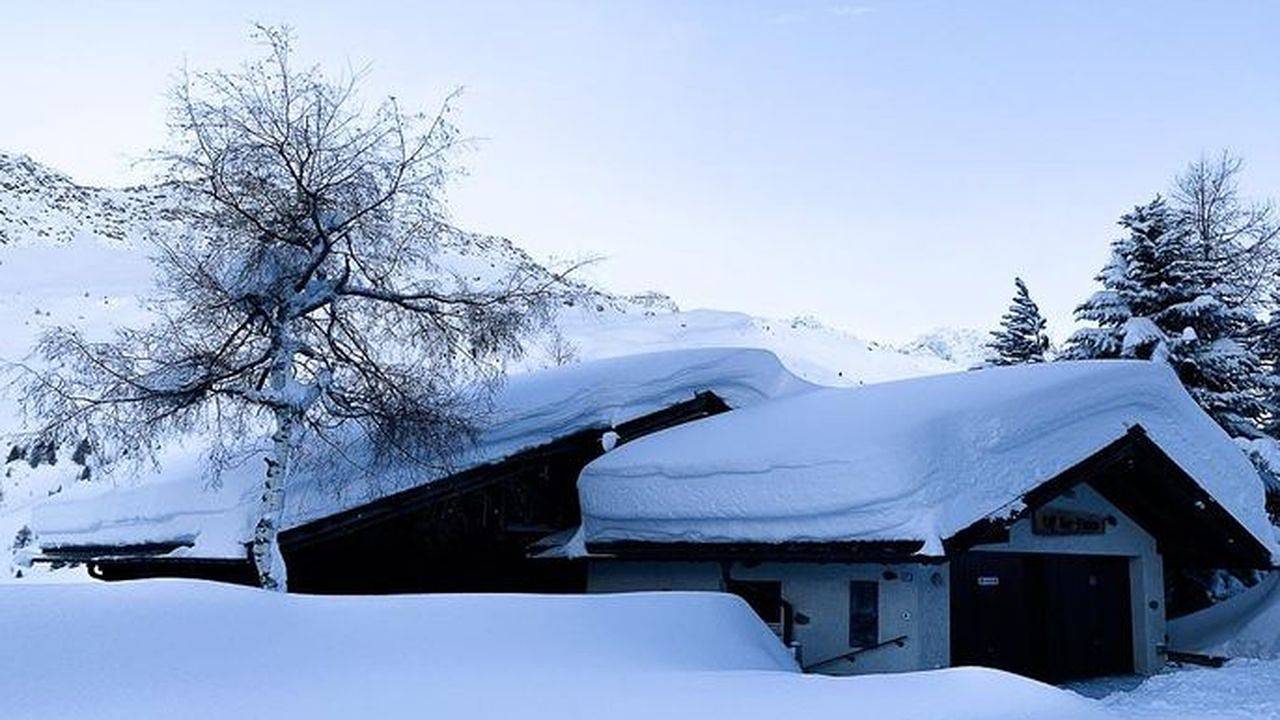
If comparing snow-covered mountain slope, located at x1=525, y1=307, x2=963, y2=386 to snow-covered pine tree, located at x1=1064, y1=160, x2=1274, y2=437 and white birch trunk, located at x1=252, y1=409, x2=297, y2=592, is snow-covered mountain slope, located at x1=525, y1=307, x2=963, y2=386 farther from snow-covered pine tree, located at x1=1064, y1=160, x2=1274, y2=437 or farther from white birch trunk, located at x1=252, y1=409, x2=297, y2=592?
white birch trunk, located at x1=252, y1=409, x2=297, y2=592

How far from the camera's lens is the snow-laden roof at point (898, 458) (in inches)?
412

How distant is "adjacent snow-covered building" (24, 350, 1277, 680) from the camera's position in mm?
10891

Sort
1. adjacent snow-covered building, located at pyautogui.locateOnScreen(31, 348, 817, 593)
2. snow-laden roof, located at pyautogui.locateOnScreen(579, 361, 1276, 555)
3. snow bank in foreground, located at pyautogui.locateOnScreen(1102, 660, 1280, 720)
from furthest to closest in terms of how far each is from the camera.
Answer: adjacent snow-covered building, located at pyautogui.locateOnScreen(31, 348, 817, 593)
snow-laden roof, located at pyautogui.locateOnScreen(579, 361, 1276, 555)
snow bank in foreground, located at pyautogui.locateOnScreen(1102, 660, 1280, 720)

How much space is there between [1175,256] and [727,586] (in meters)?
12.9

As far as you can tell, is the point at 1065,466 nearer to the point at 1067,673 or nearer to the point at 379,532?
the point at 1067,673

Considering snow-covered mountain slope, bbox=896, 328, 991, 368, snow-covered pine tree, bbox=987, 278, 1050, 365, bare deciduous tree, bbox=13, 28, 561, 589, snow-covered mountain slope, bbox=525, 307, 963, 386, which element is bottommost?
bare deciduous tree, bbox=13, 28, 561, 589

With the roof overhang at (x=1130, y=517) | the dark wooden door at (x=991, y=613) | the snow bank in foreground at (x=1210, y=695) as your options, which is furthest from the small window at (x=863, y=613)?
the snow bank in foreground at (x=1210, y=695)

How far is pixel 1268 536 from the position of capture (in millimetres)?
13445

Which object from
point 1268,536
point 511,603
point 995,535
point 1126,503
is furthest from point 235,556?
point 1268,536

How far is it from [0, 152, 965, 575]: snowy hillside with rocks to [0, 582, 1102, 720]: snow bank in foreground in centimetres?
2035

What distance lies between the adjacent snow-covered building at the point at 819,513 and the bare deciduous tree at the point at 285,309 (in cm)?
151

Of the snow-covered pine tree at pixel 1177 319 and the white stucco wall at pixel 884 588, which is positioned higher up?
the snow-covered pine tree at pixel 1177 319

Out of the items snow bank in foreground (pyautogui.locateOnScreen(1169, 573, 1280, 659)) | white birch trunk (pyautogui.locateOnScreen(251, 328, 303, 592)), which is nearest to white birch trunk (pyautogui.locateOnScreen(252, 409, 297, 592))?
white birch trunk (pyautogui.locateOnScreen(251, 328, 303, 592))

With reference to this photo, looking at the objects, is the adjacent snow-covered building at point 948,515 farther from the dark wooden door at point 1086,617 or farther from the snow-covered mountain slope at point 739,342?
the snow-covered mountain slope at point 739,342
